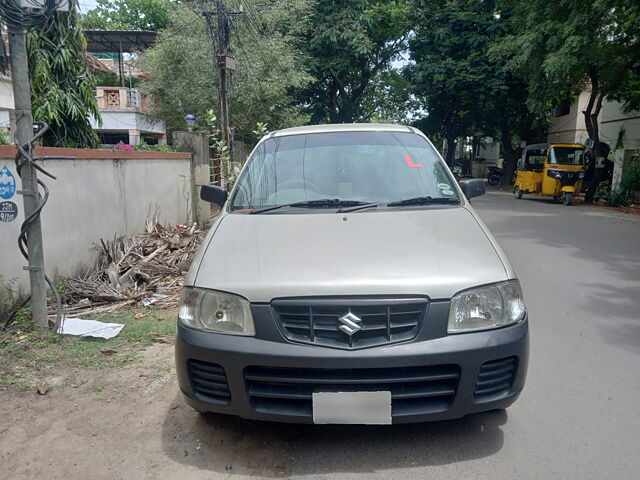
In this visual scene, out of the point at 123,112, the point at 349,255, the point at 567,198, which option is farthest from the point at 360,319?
the point at 123,112

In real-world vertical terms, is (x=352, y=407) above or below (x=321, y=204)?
below

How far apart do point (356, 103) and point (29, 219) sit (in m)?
25.9

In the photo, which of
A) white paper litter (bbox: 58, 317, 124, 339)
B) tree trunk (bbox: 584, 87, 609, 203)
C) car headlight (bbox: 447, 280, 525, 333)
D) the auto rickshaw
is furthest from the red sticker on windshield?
tree trunk (bbox: 584, 87, 609, 203)

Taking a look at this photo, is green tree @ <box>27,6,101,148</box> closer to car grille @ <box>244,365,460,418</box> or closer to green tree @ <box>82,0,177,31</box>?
car grille @ <box>244,365,460,418</box>

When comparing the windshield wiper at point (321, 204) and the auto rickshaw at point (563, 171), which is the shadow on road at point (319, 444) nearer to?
the windshield wiper at point (321, 204)

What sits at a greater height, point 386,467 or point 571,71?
point 571,71

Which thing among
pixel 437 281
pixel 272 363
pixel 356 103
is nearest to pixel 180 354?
pixel 272 363

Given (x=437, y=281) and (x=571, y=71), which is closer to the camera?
(x=437, y=281)

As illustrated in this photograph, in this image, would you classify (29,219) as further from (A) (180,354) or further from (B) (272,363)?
(B) (272,363)

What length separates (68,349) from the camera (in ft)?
13.6

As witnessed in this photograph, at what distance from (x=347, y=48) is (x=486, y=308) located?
73.0 feet

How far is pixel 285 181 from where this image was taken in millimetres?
3777

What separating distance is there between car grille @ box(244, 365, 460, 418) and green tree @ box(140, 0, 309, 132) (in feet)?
53.1

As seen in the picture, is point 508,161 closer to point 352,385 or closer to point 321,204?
point 321,204
